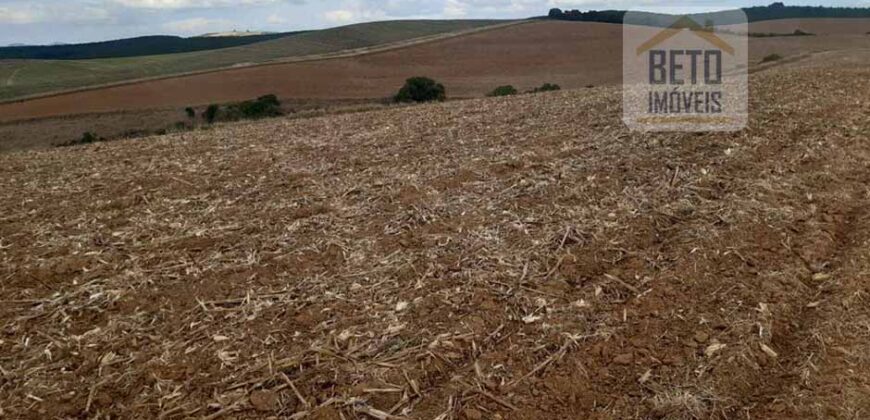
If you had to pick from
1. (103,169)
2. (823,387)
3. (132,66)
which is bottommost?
(823,387)

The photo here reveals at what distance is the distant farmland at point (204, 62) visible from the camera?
44409mm

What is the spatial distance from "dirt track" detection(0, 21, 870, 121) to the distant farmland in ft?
29.2

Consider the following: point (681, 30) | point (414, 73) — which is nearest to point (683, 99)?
point (681, 30)

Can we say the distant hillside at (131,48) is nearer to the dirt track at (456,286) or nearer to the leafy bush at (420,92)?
the leafy bush at (420,92)

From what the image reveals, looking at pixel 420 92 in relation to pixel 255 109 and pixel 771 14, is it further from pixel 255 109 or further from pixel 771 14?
pixel 771 14

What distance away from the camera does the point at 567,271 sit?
400cm

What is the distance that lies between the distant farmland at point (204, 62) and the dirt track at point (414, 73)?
889 cm

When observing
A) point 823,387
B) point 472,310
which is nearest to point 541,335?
point 472,310

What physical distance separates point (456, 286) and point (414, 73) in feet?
108

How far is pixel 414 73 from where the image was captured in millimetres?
35562

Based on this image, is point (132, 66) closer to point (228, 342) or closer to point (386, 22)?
point (386, 22)

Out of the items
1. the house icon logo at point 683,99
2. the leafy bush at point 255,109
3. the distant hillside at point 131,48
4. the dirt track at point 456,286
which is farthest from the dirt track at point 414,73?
the distant hillside at point 131,48

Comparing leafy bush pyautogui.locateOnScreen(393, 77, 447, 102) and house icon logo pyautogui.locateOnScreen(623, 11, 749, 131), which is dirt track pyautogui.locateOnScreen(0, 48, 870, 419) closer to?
house icon logo pyautogui.locateOnScreen(623, 11, 749, 131)

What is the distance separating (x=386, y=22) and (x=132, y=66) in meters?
26.9
